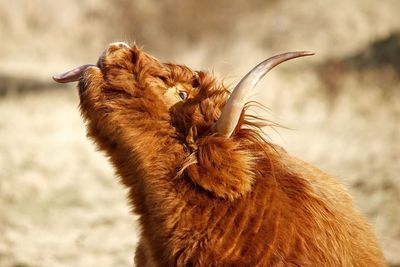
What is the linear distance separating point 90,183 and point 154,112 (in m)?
7.66

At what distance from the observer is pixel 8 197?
10125mm

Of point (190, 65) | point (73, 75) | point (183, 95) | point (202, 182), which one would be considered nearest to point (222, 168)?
point (202, 182)

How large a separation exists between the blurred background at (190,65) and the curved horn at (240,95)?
3.64 feet

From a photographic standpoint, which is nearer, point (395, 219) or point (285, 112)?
point (395, 219)

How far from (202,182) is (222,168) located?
0.13 meters

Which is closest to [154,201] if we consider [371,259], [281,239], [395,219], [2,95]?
[281,239]

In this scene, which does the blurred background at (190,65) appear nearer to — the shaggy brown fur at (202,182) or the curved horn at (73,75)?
the shaggy brown fur at (202,182)

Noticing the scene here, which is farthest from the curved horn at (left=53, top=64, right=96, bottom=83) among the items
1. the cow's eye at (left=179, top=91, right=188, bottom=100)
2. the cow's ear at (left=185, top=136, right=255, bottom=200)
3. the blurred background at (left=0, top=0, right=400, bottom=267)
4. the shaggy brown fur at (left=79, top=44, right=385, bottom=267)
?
the blurred background at (left=0, top=0, right=400, bottom=267)

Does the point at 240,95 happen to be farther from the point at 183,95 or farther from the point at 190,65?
the point at 190,65

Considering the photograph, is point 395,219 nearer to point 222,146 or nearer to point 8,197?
point 8,197

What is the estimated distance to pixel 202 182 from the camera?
12.2 feet

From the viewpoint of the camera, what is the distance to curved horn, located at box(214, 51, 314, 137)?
3707mm

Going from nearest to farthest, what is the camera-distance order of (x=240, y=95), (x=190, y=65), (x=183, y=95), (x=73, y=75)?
1. (x=240, y=95)
2. (x=183, y=95)
3. (x=73, y=75)
4. (x=190, y=65)

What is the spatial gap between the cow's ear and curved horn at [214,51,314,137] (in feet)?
0.23
